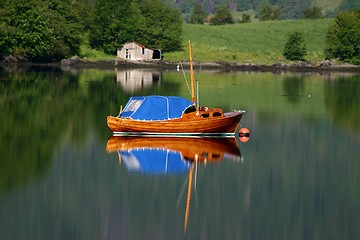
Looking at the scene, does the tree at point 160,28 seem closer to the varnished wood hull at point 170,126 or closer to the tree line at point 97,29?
the tree line at point 97,29

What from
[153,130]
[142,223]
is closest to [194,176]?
[142,223]

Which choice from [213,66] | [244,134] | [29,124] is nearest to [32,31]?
[213,66]

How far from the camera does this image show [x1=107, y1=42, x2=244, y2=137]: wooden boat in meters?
48.3

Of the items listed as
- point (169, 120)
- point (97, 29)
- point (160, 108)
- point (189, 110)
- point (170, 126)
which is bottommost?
point (170, 126)

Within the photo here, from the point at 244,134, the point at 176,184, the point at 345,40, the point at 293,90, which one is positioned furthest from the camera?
the point at 345,40

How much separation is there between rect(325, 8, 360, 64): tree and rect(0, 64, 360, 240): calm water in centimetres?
10446

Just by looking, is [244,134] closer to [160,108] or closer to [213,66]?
[160,108]

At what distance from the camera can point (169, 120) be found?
158 ft

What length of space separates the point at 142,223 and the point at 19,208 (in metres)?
4.56

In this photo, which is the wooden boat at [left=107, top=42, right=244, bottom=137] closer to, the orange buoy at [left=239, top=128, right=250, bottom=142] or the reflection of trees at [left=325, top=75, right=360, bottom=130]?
the orange buoy at [left=239, top=128, right=250, bottom=142]

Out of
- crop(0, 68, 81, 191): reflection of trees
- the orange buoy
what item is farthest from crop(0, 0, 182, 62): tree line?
the orange buoy

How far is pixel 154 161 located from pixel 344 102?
41.0 metres

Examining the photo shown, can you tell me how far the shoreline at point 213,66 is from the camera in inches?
5488

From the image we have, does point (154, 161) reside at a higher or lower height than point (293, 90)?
lower
